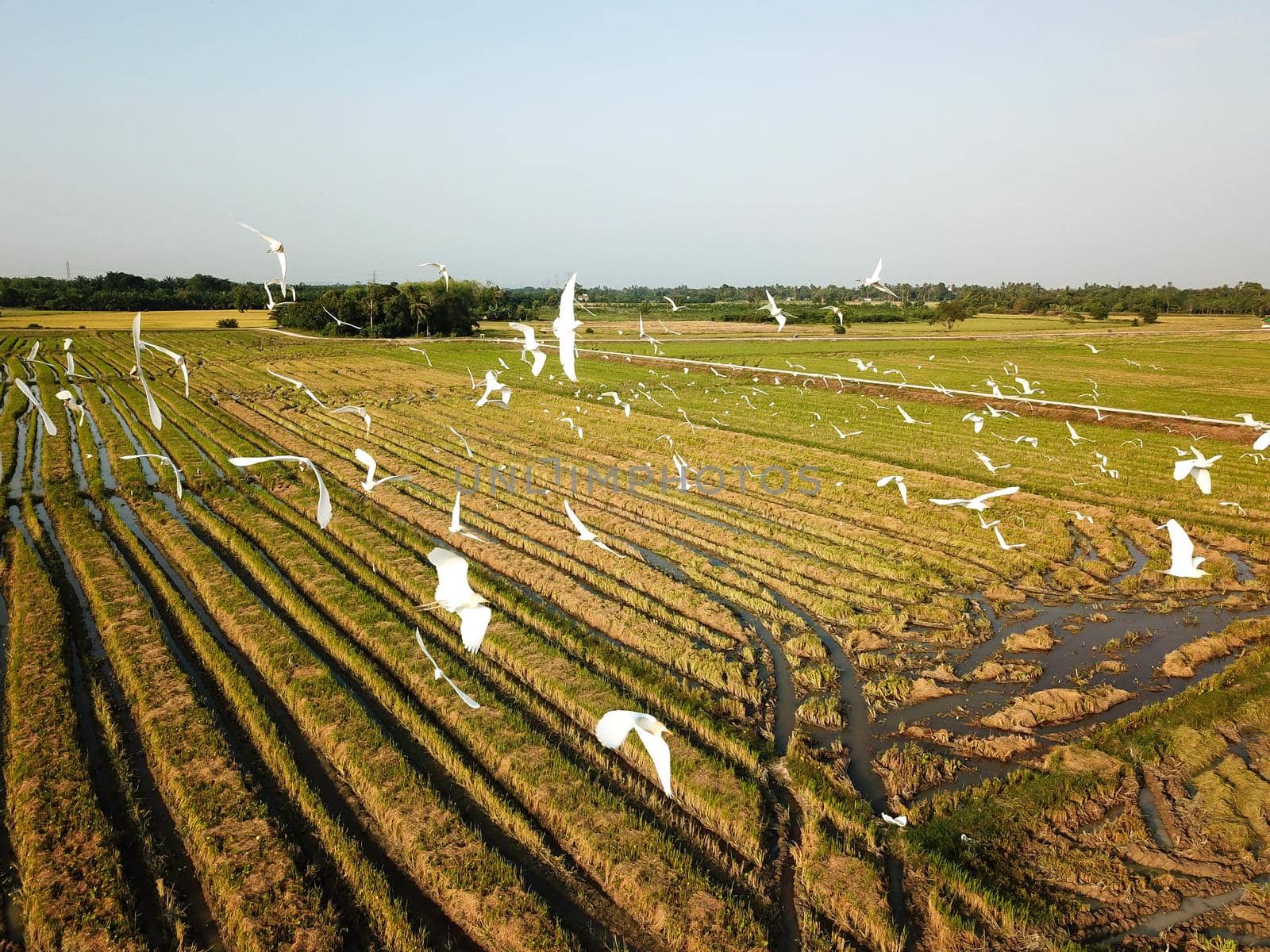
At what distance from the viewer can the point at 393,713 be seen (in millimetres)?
7531

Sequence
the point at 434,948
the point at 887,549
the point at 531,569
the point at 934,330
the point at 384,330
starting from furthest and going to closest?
1. the point at 934,330
2. the point at 384,330
3. the point at 887,549
4. the point at 531,569
5. the point at 434,948

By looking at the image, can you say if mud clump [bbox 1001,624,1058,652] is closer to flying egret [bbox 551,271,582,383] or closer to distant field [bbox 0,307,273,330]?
flying egret [bbox 551,271,582,383]

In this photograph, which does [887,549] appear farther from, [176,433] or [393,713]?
[176,433]

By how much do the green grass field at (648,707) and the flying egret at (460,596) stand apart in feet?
6.36

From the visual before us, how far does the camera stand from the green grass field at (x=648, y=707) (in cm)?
513

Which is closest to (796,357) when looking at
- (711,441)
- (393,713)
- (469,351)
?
(469,351)

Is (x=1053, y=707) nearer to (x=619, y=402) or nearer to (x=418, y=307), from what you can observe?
(x=619, y=402)

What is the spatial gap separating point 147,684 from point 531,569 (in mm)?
5447

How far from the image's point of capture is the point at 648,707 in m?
7.66

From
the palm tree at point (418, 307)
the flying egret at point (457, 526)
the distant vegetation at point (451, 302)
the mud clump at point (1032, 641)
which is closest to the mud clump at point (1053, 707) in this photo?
the mud clump at point (1032, 641)

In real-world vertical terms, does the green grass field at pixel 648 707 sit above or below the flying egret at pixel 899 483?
below

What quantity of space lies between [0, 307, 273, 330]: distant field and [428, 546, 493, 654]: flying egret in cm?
7783

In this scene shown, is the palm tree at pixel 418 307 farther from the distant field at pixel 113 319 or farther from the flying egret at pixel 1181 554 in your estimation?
the flying egret at pixel 1181 554

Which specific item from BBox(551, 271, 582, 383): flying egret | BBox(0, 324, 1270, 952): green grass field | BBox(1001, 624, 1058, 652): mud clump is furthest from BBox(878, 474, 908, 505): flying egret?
BBox(551, 271, 582, 383): flying egret
